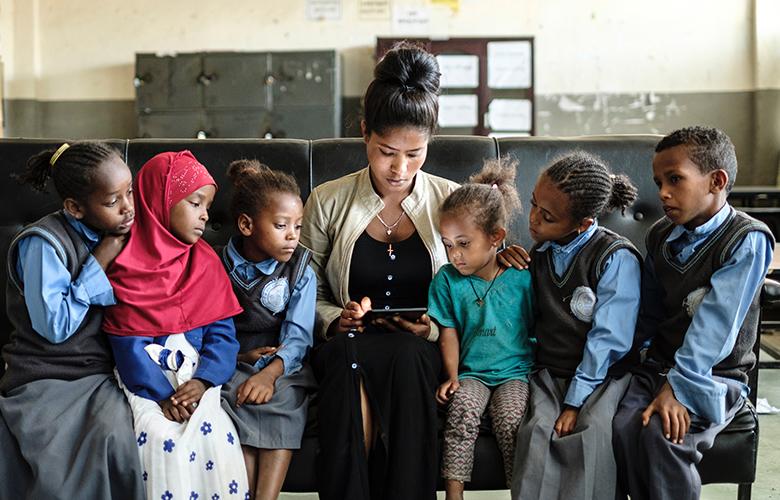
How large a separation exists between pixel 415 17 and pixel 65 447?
4390 millimetres

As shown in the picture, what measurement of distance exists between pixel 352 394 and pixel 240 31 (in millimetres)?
4300

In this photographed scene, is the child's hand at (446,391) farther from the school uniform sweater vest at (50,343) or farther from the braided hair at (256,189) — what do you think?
the school uniform sweater vest at (50,343)

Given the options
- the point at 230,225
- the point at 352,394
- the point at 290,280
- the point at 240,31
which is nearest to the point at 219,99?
the point at 240,31

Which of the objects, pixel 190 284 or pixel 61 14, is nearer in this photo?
pixel 190 284

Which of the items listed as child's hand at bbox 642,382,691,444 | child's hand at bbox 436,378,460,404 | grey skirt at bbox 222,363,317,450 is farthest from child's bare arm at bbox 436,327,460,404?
child's hand at bbox 642,382,691,444

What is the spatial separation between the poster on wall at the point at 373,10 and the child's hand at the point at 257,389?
13.5 ft

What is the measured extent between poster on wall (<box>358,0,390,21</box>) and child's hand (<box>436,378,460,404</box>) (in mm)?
4111

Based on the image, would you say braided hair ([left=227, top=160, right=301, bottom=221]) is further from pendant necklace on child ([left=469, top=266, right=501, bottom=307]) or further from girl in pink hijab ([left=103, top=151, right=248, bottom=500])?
pendant necklace on child ([left=469, top=266, right=501, bottom=307])

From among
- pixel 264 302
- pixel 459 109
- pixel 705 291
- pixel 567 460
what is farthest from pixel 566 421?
pixel 459 109

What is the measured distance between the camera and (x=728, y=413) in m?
1.77

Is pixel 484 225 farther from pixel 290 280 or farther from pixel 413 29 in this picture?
pixel 413 29

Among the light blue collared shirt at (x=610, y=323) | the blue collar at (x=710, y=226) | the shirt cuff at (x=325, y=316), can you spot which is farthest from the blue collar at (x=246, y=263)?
the blue collar at (x=710, y=226)

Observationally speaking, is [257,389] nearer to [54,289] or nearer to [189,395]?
[189,395]

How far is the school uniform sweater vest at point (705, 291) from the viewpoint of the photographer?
70.6 inches
